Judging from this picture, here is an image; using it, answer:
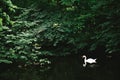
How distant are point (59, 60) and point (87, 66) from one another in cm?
161

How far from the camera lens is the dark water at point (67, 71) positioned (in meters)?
14.2

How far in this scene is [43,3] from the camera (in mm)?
16297

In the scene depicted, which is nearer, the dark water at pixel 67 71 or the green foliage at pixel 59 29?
the green foliage at pixel 59 29

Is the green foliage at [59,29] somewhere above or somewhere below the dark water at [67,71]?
above

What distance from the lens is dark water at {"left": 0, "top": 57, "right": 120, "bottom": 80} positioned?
46.5ft

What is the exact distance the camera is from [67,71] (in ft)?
50.6

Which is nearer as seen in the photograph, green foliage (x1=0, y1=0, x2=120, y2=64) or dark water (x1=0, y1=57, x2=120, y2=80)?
green foliage (x1=0, y1=0, x2=120, y2=64)

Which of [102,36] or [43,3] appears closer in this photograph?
[102,36]

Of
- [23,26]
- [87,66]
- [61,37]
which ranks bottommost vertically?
[87,66]

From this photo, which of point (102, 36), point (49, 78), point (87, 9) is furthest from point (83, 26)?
point (49, 78)

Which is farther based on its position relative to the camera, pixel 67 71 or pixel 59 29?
pixel 67 71

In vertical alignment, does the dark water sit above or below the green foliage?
below

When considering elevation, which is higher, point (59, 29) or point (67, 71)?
point (59, 29)

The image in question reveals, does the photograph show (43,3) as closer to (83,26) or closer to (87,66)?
(83,26)
